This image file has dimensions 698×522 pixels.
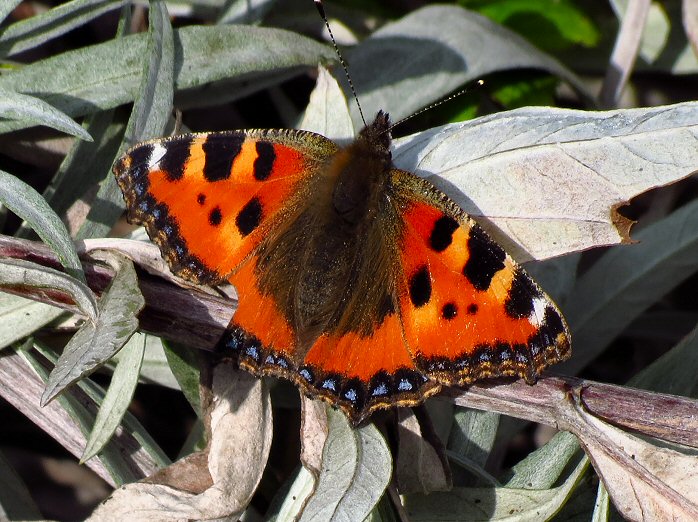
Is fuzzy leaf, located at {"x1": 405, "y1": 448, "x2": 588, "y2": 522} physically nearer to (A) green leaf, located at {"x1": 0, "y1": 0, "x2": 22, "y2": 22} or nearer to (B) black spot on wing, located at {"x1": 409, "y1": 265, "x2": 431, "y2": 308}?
(B) black spot on wing, located at {"x1": 409, "y1": 265, "x2": 431, "y2": 308}

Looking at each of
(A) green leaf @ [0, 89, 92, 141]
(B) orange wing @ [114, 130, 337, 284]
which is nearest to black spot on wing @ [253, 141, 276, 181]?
(B) orange wing @ [114, 130, 337, 284]

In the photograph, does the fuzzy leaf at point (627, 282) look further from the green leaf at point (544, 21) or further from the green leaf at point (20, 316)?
the green leaf at point (20, 316)

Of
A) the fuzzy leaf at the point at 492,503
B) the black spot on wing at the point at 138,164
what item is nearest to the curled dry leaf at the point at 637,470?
the fuzzy leaf at the point at 492,503

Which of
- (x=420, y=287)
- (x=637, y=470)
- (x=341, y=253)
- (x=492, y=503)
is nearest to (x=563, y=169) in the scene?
(x=420, y=287)

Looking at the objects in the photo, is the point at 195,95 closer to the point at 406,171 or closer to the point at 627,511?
the point at 406,171

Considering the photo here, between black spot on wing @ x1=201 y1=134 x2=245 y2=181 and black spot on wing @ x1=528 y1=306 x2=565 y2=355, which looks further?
black spot on wing @ x1=201 y1=134 x2=245 y2=181

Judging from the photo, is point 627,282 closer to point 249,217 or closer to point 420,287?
point 420,287
